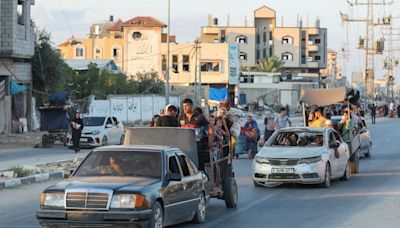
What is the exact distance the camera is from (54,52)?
50.9 m

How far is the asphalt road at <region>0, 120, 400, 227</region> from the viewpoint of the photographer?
13.5m

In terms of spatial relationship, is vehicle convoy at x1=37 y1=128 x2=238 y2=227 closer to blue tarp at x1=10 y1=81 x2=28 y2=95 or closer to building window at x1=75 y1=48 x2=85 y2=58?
blue tarp at x1=10 y1=81 x2=28 y2=95

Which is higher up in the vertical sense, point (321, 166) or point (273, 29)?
point (273, 29)

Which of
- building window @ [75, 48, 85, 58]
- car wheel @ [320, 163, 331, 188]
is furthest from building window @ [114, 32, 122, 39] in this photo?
car wheel @ [320, 163, 331, 188]

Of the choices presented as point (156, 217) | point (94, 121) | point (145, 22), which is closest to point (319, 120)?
point (156, 217)

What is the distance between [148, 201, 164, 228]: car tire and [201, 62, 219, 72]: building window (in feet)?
272

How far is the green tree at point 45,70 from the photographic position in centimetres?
4959

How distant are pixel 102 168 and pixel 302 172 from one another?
25.0 feet

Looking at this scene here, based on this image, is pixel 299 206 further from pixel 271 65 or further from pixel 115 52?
pixel 271 65

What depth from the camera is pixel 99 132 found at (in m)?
36.1

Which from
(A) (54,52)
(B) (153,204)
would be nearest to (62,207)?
(B) (153,204)

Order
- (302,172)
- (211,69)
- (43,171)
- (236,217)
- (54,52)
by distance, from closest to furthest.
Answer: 1. (236,217)
2. (302,172)
3. (43,171)
4. (54,52)
5. (211,69)

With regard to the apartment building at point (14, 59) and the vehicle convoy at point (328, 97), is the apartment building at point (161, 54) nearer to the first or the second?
the apartment building at point (14, 59)

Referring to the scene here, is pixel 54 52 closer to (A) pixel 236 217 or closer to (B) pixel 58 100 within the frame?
(B) pixel 58 100
